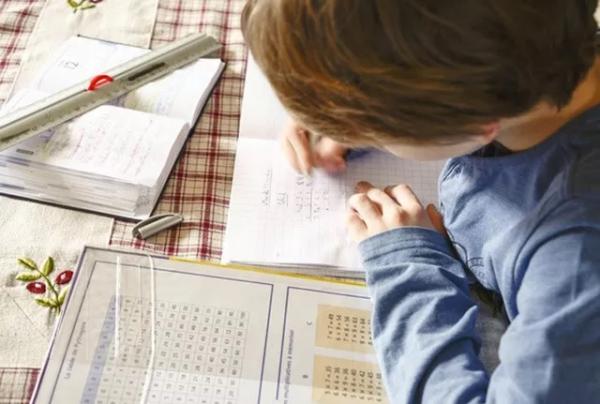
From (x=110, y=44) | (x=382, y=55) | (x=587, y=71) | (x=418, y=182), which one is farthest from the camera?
(x=110, y=44)

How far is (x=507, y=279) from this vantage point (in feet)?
1.92

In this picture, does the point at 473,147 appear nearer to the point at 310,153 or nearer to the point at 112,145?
the point at 310,153

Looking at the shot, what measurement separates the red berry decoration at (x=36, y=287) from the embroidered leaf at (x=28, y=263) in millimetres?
19

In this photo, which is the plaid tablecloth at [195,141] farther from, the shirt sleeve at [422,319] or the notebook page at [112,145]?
the shirt sleeve at [422,319]

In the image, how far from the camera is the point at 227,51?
917mm

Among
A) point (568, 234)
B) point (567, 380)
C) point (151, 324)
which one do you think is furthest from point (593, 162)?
point (151, 324)

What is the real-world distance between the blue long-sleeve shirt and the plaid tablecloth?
0.61 ft

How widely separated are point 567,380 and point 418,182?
0.32 meters

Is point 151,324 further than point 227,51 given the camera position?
No

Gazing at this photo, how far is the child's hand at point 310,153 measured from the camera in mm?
754

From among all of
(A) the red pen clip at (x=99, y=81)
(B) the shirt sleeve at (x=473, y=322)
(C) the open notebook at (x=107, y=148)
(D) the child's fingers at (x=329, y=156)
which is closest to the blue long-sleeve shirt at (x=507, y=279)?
(B) the shirt sleeve at (x=473, y=322)

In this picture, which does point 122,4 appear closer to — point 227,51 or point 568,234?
point 227,51

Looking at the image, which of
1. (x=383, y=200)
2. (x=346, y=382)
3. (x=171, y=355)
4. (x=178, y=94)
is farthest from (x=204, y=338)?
(x=178, y=94)

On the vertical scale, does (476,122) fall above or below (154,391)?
above
